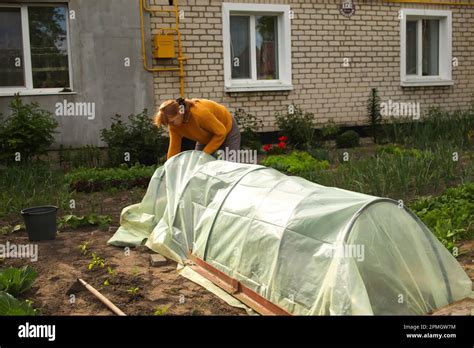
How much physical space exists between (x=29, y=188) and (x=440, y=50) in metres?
10.2

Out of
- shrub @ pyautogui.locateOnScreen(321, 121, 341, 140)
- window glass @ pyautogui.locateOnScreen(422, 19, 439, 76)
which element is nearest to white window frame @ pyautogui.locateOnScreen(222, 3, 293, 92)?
shrub @ pyautogui.locateOnScreen(321, 121, 341, 140)

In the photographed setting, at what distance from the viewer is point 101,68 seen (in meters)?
10.4

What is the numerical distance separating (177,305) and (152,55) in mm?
7323

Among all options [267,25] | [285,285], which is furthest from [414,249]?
[267,25]

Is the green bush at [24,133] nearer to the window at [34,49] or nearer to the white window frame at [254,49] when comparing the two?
the window at [34,49]

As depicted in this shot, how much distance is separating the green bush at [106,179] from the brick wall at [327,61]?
258 centimetres

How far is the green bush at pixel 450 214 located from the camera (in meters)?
5.33

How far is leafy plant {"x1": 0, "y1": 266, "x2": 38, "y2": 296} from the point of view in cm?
429

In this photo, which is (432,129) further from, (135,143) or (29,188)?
(29,188)

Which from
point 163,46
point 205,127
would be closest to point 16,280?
point 205,127

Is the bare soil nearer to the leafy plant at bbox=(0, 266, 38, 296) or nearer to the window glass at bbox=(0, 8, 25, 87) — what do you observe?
the leafy plant at bbox=(0, 266, 38, 296)

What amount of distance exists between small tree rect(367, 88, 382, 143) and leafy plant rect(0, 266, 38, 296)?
9434 mm

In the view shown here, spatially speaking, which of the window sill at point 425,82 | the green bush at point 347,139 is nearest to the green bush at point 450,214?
the green bush at point 347,139

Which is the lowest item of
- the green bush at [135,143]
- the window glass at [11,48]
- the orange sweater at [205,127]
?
the green bush at [135,143]
